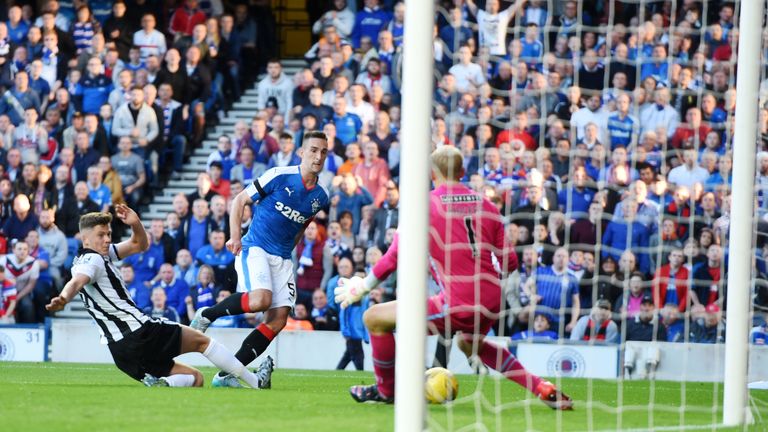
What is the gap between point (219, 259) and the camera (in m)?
17.9

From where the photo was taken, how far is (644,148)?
53.2 feet

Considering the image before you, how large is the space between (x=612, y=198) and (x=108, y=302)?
638 cm

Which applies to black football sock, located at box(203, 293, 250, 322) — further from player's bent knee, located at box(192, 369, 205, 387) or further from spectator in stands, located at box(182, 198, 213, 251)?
spectator in stands, located at box(182, 198, 213, 251)

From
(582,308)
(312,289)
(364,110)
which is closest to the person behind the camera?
(582,308)

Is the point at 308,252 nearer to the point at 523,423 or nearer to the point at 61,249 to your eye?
the point at 61,249

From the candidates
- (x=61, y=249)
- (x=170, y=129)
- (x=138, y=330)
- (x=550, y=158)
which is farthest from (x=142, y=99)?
(x=138, y=330)

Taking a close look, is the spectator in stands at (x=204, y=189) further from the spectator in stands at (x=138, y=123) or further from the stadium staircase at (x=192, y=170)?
the spectator in stands at (x=138, y=123)

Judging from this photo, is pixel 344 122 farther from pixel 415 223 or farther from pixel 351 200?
pixel 415 223

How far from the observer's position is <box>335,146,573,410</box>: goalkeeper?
921 cm

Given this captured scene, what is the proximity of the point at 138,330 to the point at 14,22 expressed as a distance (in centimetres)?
1192

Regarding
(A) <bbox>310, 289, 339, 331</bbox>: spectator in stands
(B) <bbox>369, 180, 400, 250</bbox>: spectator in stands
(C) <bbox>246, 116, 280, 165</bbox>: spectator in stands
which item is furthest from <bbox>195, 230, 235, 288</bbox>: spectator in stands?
(B) <bbox>369, 180, 400, 250</bbox>: spectator in stands

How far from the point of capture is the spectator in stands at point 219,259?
1772 centimetres

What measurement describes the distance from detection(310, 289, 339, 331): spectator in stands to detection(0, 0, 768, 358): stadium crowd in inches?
0.8

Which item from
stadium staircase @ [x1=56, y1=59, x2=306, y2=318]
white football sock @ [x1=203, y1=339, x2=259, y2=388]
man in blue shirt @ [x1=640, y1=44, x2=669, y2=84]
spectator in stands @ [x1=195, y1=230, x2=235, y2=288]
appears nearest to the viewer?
white football sock @ [x1=203, y1=339, x2=259, y2=388]
